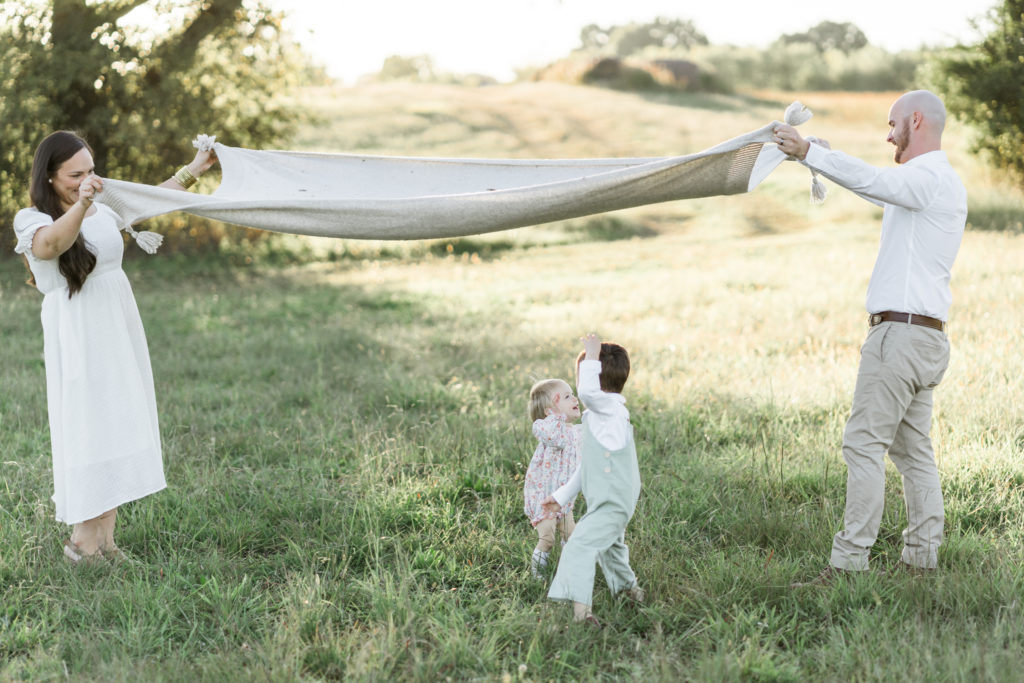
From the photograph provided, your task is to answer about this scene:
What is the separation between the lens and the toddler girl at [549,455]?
393cm

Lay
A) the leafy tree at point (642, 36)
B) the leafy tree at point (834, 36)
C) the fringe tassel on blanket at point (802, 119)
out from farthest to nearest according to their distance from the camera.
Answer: the leafy tree at point (642, 36) → the leafy tree at point (834, 36) → the fringe tassel on blanket at point (802, 119)

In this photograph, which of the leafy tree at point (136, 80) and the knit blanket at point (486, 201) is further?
the leafy tree at point (136, 80)

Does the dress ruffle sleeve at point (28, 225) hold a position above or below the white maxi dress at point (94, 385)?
above

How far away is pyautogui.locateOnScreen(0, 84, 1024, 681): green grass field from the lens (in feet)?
10.8

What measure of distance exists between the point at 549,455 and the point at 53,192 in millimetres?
2730

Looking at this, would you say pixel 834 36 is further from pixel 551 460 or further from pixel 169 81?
pixel 551 460

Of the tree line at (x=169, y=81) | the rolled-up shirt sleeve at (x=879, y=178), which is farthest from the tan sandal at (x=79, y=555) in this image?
the tree line at (x=169, y=81)

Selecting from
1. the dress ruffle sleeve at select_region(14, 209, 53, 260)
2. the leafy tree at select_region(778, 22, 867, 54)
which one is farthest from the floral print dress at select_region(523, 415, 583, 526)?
the leafy tree at select_region(778, 22, 867, 54)

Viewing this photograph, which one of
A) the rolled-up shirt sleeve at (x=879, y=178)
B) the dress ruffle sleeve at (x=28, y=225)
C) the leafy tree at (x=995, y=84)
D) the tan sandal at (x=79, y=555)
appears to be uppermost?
the leafy tree at (x=995, y=84)

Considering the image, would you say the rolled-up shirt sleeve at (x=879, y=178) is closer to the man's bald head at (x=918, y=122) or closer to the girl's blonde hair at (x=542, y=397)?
the man's bald head at (x=918, y=122)

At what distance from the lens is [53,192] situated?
4035mm

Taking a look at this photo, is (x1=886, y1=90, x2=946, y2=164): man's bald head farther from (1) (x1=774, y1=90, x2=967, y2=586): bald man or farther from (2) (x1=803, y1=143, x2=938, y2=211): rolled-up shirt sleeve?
(2) (x1=803, y1=143, x2=938, y2=211): rolled-up shirt sleeve

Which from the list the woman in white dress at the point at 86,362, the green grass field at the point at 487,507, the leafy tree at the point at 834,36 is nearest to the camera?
the green grass field at the point at 487,507

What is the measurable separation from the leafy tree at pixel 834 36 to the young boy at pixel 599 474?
88277 mm
